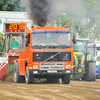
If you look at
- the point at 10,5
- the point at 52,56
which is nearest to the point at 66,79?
the point at 52,56

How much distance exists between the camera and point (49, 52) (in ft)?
48.4

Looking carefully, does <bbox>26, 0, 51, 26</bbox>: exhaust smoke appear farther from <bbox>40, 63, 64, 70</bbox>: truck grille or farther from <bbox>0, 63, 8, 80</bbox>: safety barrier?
<bbox>40, 63, 64, 70</bbox>: truck grille

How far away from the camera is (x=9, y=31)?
24.3 m

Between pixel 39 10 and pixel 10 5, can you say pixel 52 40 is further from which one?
pixel 10 5

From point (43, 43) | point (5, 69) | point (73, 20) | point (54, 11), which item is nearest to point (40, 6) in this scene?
point (54, 11)

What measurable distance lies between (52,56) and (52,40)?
73cm

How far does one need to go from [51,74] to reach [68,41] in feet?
5.56

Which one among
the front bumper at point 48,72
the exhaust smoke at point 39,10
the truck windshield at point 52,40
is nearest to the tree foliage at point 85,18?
the exhaust smoke at point 39,10

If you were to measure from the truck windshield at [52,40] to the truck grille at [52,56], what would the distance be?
363mm

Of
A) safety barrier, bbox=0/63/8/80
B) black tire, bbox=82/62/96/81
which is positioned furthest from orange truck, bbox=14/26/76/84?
safety barrier, bbox=0/63/8/80

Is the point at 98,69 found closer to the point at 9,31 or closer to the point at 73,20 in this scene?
the point at 9,31

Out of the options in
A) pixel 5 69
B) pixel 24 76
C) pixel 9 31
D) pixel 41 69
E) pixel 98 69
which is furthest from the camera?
pixel 9 31

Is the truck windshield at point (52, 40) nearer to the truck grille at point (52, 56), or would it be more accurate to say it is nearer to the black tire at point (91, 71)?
the truck grille at point (52, 56)

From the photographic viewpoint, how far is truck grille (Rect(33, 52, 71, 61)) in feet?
48.3
